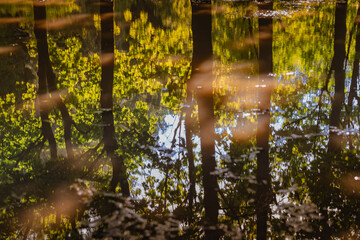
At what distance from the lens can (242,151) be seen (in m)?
4.69

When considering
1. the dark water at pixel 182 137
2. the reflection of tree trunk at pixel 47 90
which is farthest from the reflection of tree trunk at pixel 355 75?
the reflection of tree trunk at pixel 47 90

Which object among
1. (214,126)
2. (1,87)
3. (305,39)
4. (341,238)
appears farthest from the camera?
(305,39)

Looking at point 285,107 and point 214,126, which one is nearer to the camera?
point 214,126

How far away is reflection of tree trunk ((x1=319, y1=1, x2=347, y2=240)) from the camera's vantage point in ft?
11.6

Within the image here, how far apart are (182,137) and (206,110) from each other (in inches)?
34.5

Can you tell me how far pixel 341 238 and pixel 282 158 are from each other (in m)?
1.48

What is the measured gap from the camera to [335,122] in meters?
5.33

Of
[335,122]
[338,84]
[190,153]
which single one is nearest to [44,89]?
[190,153]

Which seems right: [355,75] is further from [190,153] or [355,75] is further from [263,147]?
[190,153]

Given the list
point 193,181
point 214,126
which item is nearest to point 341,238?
point 193,181

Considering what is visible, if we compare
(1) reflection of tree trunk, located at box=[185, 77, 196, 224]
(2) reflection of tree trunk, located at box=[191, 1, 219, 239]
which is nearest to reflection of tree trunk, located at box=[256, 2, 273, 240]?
(2) reflection of tree trunk, located at box=[191, 1, 219, 239]

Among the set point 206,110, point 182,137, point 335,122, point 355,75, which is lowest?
point 182,137

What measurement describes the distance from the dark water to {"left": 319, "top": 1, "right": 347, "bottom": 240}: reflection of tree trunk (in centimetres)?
3

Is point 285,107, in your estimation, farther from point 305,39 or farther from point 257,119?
point 305,39
